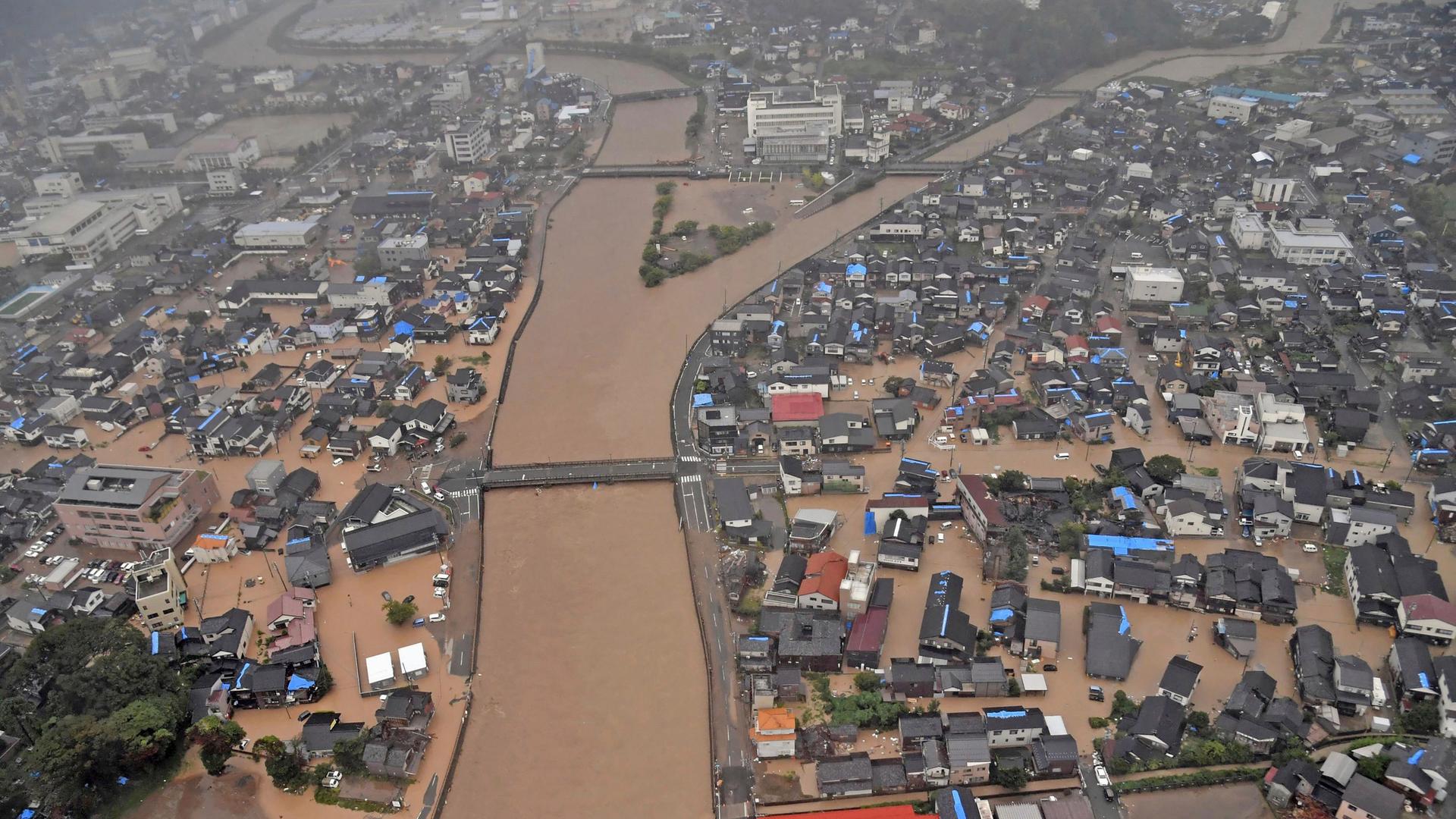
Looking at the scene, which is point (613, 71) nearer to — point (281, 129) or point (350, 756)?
point (281, 129)

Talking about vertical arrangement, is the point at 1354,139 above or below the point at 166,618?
above

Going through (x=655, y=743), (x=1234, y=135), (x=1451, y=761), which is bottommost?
(x=655, y=743)

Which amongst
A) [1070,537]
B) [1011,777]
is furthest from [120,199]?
[1011,777]

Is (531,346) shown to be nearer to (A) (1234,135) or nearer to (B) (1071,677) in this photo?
(B) (1071,677)

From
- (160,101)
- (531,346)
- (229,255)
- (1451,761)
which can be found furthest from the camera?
(160,101)

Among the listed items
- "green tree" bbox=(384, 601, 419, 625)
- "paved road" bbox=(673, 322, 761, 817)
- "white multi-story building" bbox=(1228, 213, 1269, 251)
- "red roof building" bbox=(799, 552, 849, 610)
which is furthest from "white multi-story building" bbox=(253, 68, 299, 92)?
"white multi-story building" bbox=(1228, 213, 1269, 251)

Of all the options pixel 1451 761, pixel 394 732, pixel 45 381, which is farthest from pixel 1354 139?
pixel 45 381

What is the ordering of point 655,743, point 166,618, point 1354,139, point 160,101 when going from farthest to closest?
point 160,101, point 1354,139, point 166,618, point 655,743
